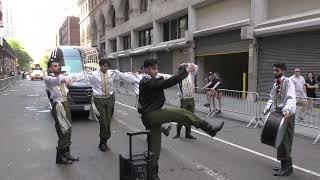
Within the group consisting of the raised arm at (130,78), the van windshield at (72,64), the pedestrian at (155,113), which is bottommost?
the pedestrian at (155,113)

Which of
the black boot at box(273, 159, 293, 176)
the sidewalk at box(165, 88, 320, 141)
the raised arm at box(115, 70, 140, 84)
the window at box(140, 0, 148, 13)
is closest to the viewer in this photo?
the black boot at box(273, 159, 293, 176)

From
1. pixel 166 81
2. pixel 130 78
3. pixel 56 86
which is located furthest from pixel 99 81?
pixel 166 81

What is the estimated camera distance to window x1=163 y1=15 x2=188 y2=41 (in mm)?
32281

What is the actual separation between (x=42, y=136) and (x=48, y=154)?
254 centimetres

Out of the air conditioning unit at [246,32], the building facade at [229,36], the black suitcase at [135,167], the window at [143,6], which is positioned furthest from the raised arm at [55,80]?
the window at [143,6]

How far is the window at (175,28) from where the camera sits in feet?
106

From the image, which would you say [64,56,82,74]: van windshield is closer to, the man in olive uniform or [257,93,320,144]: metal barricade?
the man in olive uniform

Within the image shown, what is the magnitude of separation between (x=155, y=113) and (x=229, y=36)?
749 inches

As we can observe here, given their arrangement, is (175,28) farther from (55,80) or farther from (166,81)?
(166,81)

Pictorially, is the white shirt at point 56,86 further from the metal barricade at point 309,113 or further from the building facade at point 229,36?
the building facade at point 229,36

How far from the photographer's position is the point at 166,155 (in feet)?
30.1

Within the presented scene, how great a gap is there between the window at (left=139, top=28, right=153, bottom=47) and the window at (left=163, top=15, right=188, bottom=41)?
3436 millimetres

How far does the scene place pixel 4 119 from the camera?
16.1 metres

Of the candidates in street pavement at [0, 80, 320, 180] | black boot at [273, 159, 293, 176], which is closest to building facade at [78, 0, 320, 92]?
street pavement at [0, 80, 320, 180]
